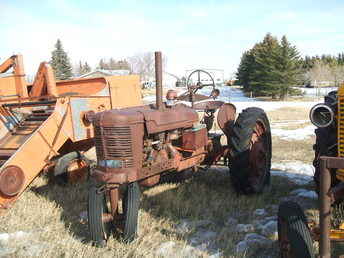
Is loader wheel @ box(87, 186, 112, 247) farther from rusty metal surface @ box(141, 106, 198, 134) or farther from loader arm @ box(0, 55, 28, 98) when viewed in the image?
loader arm @ box(0, 55, 28, 98)

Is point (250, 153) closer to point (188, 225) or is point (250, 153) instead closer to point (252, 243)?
point (188, 225)

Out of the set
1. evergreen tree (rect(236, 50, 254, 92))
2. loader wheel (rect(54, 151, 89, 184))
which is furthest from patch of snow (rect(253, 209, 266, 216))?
evergreen tree (rect(236, 50, 254, 92))

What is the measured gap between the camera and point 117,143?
3.95 meters

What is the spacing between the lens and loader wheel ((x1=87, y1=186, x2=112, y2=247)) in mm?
3652

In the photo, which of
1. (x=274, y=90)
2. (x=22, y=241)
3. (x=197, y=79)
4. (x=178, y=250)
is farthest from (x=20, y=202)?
(x=274, y=90)

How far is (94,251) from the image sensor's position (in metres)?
3.54

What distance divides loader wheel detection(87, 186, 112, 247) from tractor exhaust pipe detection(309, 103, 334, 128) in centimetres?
215

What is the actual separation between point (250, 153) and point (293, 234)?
8.49ft

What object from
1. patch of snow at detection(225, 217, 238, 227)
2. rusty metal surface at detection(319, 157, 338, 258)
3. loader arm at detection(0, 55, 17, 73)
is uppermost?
loader arm at detection(0, 55, 17, 73)

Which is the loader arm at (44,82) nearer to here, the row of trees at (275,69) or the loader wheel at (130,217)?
the loader wheel at (130,217)

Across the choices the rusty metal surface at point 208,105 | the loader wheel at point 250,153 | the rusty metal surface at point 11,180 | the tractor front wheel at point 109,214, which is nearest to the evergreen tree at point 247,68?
the rusty metal surface at point 208,105

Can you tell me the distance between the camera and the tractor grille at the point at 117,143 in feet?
12.9

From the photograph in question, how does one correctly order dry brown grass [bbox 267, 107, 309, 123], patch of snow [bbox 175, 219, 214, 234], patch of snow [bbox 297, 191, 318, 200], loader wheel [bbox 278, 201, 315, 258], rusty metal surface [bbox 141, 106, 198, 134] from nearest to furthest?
loader wheel [bbox 278, 201, 315, 258] → patch of snow [bbox 175, 219, 214, 234] → rusty metal surface [bbox 141, 106, 198, 134] → patch of snow [bbox 297, 191, 318, 200] → dry brown grass [bbox 267, 107, 309, 123]

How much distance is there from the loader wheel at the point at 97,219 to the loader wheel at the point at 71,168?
211 centimetres
